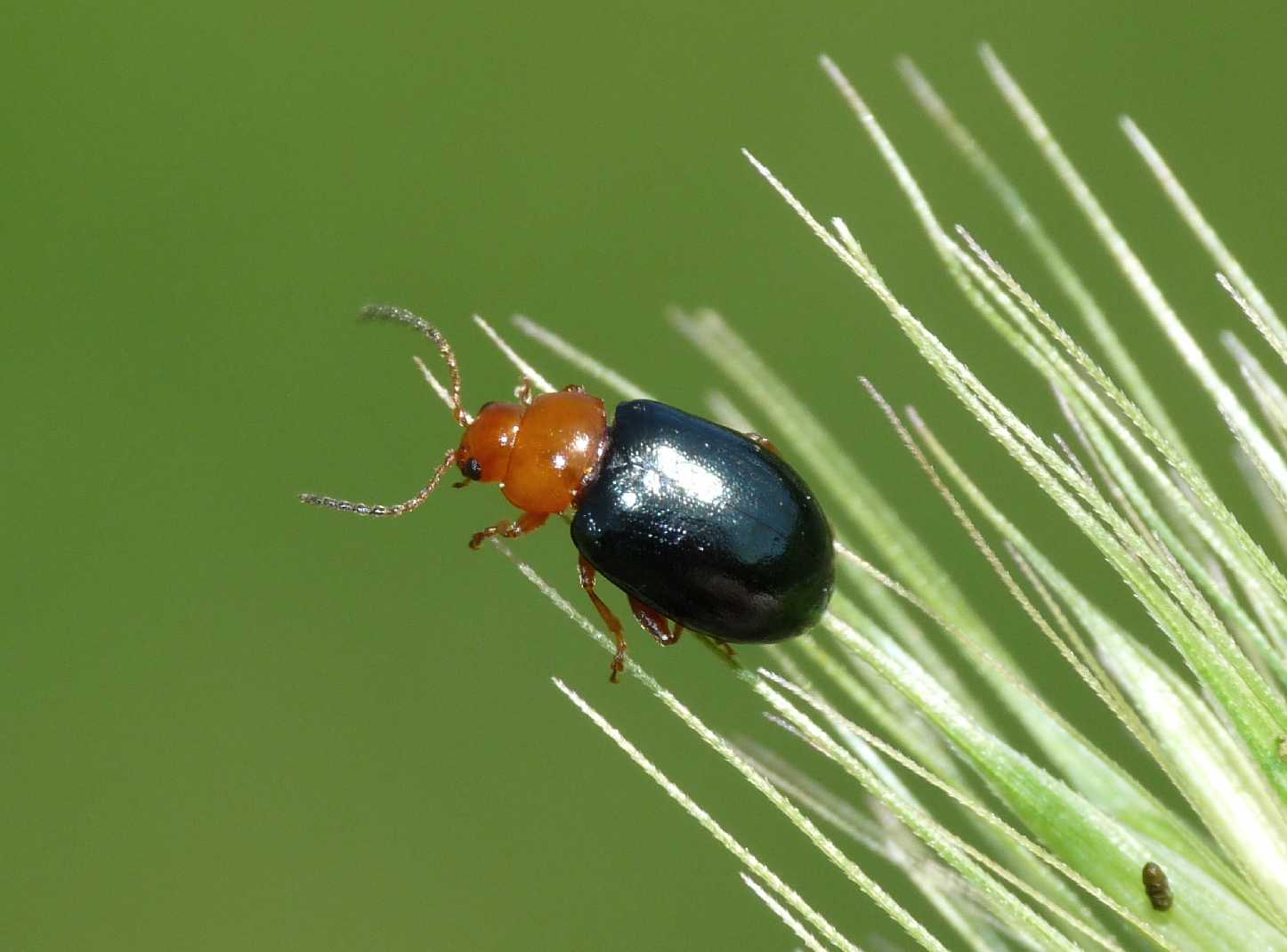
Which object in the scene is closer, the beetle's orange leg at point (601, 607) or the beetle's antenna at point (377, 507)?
the beetle's antenna at point (377, 507)

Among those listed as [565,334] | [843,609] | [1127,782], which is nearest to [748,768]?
[843,609]

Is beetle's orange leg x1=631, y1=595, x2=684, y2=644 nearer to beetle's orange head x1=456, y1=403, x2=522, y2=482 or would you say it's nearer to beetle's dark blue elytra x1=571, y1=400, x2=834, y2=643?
beetle's dark blue elytra x1=571, y1=400, x2=834, y2=643

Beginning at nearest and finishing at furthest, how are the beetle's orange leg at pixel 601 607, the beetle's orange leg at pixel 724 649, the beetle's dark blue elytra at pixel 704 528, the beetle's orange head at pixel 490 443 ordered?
the beetle's orange leg at pixel 724 649 < the beetle's dark blue elytra at pixel 704 528 < the beetle's orange leg at pixel 601 607 < the beetle's orange head at pixel 490 443

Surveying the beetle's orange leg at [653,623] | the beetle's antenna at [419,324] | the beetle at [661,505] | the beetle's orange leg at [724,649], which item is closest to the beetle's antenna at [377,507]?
the beetle at [661,505]

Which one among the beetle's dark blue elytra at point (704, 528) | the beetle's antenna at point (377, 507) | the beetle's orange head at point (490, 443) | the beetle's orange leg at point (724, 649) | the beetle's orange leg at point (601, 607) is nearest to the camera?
the beetle's orange leg at point (724, 649)

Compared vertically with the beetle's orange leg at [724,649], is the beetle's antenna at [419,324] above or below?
above

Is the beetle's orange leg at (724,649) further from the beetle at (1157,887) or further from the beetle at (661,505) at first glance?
the beetle at (1157,887)

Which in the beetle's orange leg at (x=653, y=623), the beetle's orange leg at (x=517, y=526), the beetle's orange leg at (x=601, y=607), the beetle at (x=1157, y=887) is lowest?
the beetle at (x=1157, y=887)

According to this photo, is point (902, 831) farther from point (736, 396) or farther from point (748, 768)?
point (736, 396)
